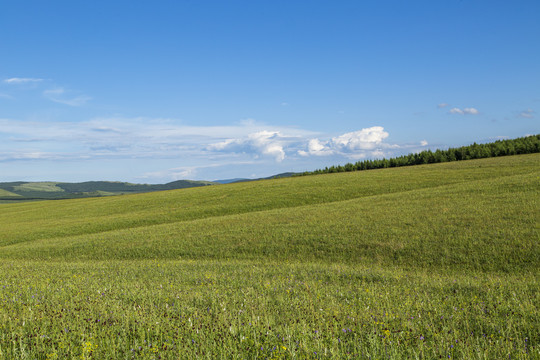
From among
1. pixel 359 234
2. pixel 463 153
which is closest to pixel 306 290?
pixel 359 234

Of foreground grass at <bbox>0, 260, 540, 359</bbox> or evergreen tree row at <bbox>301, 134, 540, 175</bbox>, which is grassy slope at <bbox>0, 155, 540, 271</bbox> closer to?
foreground grass at <bbox>0, 260, 540, 359</bbox>

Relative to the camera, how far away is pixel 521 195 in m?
27.0

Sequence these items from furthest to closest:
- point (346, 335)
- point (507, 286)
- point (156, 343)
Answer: point (507, 286)
point (346, 335)
point (156, 343)

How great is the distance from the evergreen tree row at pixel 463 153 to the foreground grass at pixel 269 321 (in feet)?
263

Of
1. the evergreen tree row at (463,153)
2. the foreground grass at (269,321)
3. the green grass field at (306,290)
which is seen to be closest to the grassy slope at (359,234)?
the green grass field at (306,290)

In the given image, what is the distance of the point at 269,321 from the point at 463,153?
291 feet

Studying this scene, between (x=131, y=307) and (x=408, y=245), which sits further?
(x=408, y=245)

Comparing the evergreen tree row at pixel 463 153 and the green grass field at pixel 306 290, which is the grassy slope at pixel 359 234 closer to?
the green grass field at pixel 306 290

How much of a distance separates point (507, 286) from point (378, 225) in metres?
12.5

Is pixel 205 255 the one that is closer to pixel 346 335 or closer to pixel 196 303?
pixel 196 303

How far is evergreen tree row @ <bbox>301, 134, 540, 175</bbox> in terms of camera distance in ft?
250

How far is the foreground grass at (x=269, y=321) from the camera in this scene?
5.87 m

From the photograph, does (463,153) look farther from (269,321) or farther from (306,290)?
(269,321)

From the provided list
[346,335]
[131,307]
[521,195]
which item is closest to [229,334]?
[346,335]
